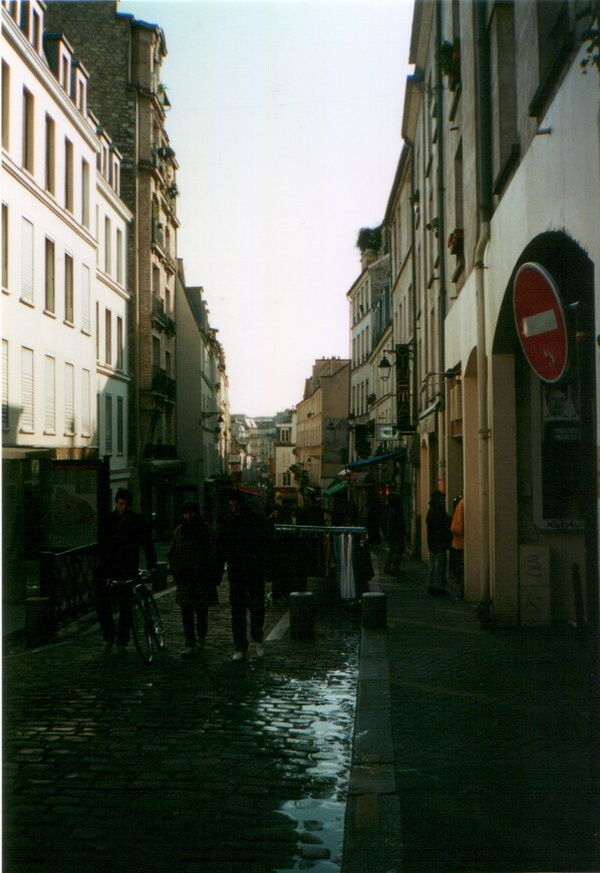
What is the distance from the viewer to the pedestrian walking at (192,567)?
10.8 meters

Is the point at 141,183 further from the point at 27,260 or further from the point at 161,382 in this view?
the point at 27,260

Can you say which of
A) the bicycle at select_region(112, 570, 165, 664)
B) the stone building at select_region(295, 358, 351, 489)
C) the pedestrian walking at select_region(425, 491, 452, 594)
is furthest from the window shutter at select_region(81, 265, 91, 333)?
the stone building at select_region(295, 358, 351, 489)

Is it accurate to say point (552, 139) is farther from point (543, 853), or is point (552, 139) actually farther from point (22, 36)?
point (22, 36)

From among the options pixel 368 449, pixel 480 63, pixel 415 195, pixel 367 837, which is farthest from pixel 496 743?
pixel 368 449

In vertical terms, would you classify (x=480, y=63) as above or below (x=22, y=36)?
below

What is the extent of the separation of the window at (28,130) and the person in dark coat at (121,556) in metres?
16.7

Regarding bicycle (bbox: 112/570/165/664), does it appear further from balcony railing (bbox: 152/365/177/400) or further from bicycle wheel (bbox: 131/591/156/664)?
balcony railing (bbox: 152/365/177/400)

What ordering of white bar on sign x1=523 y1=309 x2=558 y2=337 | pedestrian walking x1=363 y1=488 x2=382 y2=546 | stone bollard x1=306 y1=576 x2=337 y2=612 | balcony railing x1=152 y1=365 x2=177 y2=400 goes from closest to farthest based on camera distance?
white bar on sign x1=523 y1=309 x2=558 y2=337 < stone bollard x1=306 y1=576 x2=337 y2=612 < pedestrian walking x1=363 y1=488 x2=382 y2=546 < balcony railing x1=152 y1=365 x2=177 y2=400

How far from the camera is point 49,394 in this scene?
26266 mm

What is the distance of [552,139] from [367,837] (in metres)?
5.18

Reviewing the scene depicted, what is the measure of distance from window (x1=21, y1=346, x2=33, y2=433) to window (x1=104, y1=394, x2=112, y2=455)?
11336mm

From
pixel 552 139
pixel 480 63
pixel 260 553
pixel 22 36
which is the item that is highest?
pixel 22 36

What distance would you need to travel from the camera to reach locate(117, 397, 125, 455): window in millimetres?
38625

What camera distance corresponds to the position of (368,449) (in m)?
47.2
